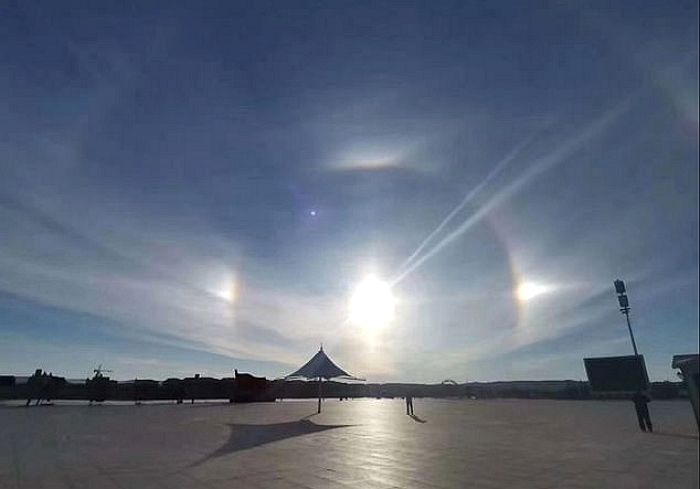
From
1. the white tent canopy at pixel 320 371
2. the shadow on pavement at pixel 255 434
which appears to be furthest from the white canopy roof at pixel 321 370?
the shadow on pavement at pixel 255 434

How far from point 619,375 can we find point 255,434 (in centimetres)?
1206

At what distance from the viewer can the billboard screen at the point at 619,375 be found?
11.9m

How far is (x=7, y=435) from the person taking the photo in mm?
13414

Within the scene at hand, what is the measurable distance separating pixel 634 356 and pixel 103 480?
1408cm

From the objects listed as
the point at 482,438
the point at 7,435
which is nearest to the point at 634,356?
the point at 482,438

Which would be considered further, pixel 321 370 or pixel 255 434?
pixel 321 370

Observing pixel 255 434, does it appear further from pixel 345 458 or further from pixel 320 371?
pixel 320 371

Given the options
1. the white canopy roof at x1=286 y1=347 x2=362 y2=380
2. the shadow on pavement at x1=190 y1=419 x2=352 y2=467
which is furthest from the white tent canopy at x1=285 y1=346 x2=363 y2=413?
the shadow on pavement at x1=190 y1=419 x2=352 y2=467

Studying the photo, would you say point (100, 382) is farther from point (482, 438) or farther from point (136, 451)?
point (482, 438)

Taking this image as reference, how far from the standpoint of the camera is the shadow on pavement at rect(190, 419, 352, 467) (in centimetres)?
1098

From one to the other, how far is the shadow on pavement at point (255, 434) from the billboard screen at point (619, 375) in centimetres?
1001

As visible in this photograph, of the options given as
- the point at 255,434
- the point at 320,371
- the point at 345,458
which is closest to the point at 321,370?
the point at 320,371

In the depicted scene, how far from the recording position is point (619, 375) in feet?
39.1

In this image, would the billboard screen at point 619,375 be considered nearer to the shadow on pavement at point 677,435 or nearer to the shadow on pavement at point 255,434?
the shadow on pavement at point 677,435
